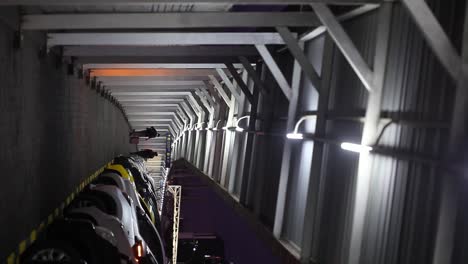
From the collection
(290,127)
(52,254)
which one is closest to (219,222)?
(290,127)

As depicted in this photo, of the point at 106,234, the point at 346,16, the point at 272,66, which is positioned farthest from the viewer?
the point at 272,66

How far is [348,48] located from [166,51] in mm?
6002

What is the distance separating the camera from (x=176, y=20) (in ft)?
24.9

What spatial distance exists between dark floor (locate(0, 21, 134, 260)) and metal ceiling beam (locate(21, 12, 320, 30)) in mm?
568

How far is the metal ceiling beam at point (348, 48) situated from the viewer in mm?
5758

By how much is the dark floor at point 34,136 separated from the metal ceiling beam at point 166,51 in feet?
1.68

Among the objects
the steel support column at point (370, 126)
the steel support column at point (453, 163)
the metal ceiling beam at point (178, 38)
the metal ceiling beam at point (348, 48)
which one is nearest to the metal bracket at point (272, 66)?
the metal ceiling beam at point (178, 38)

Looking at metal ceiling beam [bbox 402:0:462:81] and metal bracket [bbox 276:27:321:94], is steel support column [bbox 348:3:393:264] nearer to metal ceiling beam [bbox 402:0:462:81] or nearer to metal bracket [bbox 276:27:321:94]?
metal ceiling beam [bbox 402:0:462:81]

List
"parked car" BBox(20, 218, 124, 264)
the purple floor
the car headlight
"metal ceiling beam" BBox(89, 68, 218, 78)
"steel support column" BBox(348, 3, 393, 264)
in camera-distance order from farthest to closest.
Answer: "metal ceiling beam" BBox(89, 68, 218, 78), the purple floor, the car headlight, "parked car" BBox(20, 218, 124, 264), "steel support column" BBox(348, 3, 393, 264)

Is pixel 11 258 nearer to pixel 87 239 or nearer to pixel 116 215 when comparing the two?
pixel 116 215

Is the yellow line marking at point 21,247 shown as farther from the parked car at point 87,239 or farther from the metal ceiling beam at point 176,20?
the metal ceiling beam at point 176,20

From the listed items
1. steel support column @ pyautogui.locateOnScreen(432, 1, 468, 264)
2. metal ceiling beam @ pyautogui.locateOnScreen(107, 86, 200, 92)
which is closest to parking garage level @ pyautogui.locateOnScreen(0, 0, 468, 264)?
steel support column @ pyautogui.locateOnScreen(432, 1, 468, 264)

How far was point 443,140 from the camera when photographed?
4430 mm

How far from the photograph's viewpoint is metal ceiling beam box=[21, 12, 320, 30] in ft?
24.7
